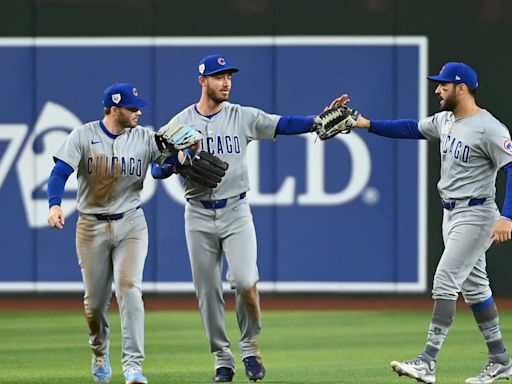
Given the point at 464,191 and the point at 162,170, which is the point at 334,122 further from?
the point at 162,170

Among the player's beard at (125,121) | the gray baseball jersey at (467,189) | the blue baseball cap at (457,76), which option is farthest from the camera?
the player's beard at (125,121)

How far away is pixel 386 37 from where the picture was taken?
1454cm

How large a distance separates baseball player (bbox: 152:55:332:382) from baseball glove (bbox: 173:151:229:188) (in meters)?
0.14

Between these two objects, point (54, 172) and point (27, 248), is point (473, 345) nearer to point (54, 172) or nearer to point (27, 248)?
point (54, 172)

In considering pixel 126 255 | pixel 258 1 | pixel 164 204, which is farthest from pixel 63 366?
pixel 258 1

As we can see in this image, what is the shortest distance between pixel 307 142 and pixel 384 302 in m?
1.84

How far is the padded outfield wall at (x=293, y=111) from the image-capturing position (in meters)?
14.5

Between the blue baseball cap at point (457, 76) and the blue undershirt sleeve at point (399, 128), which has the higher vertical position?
the blue baseball cap at point (457, 76)

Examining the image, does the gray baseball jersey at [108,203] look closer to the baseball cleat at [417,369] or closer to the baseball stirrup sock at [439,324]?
the baseball cleat at [417,369]

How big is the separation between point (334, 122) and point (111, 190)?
144cm

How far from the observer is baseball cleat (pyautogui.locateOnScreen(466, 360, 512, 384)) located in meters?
8.40

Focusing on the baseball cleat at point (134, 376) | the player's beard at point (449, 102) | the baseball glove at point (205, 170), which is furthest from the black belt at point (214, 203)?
the player's beard at point (449, 102)

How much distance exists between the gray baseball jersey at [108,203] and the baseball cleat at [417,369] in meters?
1.61

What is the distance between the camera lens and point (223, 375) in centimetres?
860
